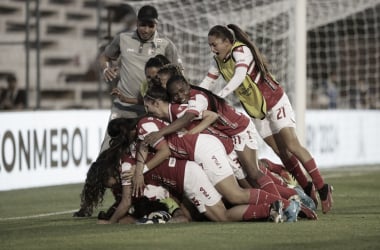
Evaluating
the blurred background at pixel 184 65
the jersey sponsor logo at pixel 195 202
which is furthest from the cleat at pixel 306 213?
the blurred background at pixel 184 65

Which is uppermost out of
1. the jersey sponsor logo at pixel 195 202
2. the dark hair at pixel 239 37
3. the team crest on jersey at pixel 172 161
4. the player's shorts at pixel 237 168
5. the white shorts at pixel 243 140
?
the dark hair at pixel 239 37

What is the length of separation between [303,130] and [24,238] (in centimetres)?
748

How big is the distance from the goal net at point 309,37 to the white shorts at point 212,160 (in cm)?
647

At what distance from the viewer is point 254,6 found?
68.0 ft

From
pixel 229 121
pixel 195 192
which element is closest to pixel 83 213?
pixel 195 192

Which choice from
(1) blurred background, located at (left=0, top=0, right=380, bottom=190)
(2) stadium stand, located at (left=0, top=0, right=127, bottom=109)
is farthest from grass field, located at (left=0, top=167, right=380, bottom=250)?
(2) stadium stand, located at (left=0, top=0, right=127, bottom=109)

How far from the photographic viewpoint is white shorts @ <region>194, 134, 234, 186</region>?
1033 centimetres

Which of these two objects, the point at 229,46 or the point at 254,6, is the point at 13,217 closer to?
the point at 229,46

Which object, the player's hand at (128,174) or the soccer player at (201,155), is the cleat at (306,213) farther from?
the player's hand at (128,174)

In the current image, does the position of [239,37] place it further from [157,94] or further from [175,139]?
[175,139]

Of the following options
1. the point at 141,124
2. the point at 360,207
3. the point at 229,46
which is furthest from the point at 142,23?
the point at 360,207

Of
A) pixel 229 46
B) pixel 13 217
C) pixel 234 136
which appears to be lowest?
pixel 13 217

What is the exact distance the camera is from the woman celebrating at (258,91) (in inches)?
450

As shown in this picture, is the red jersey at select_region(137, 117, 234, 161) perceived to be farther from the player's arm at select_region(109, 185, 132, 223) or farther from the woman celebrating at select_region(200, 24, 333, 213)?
the woman celebrating at select_region(200, 24, 333, 213)
